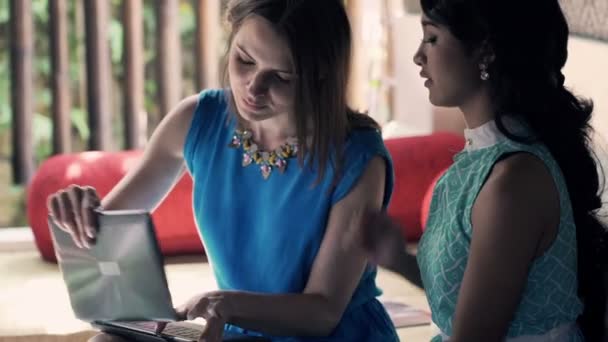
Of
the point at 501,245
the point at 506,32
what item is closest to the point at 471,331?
the point at 501,245

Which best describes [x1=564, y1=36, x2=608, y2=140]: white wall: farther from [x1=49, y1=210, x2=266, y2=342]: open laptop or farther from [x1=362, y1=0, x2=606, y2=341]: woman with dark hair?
[x1=49, y1=210, x2=266, y2=342]: open laptop

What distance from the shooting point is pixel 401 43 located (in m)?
3.20

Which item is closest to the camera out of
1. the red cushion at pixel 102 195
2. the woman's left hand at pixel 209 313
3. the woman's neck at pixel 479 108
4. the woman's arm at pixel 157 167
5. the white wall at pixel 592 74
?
the woman's neck at pixel 479 108

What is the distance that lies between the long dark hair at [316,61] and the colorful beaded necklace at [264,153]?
3 cm

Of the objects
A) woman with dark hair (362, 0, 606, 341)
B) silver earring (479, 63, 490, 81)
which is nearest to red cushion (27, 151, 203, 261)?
woman with dark hair (362, 0, 606, 341)

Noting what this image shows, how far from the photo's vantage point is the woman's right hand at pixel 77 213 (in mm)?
1619

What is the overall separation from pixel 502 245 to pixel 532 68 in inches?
8.7

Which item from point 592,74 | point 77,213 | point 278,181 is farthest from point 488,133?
point 592,74

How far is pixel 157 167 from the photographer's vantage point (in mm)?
1875

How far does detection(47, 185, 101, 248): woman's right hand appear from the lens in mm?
1619

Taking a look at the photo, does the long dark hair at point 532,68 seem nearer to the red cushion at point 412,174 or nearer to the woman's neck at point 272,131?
the woman's neck at point 272,131

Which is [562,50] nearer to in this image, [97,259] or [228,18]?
[228,18]

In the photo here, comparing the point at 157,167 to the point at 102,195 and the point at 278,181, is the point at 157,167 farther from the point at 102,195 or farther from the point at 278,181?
the point at 102,195

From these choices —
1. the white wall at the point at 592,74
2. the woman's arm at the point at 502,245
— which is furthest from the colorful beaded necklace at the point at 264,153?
the white wall at the point at 592,74
